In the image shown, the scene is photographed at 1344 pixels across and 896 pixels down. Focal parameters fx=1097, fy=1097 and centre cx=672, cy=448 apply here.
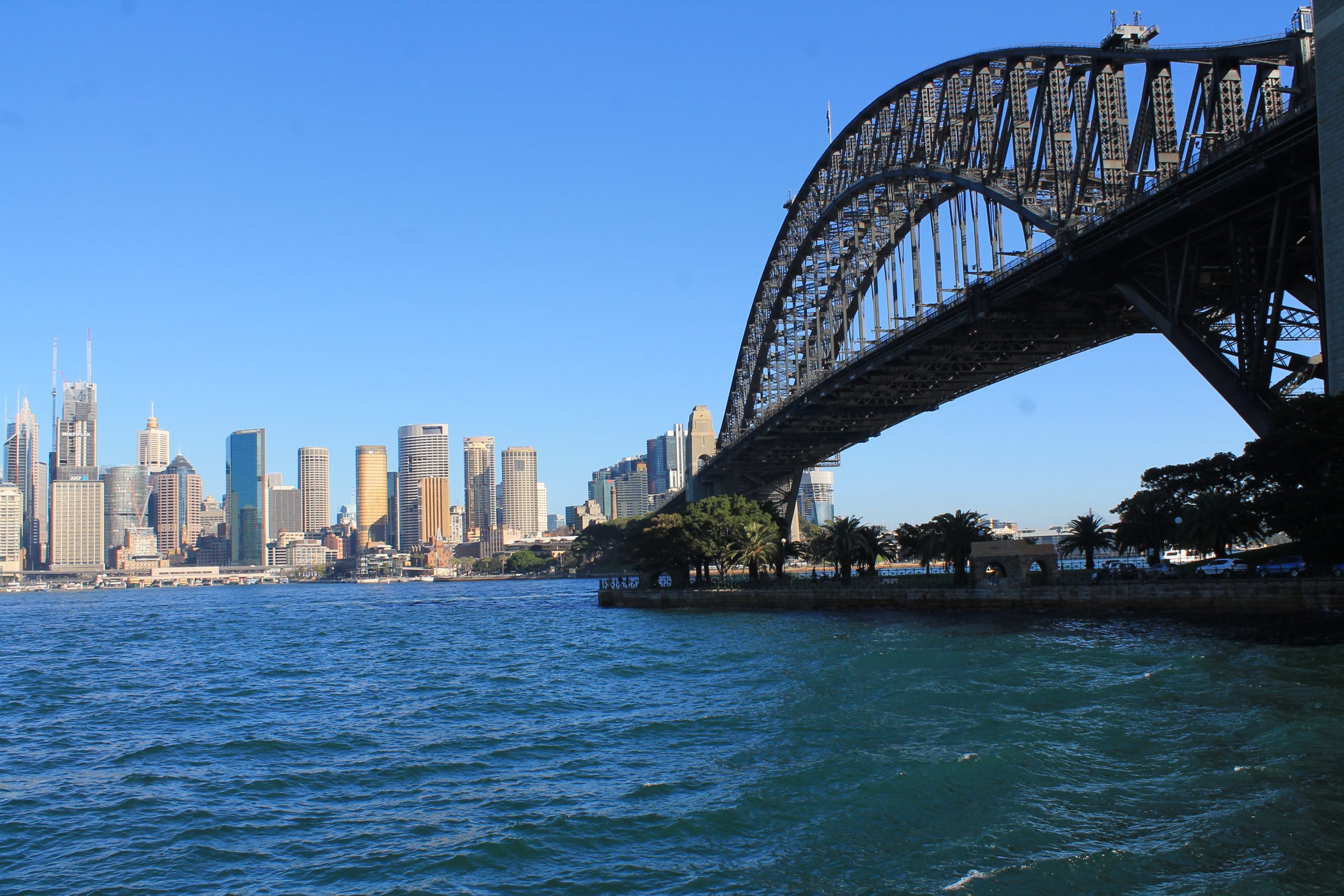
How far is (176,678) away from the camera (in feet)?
149

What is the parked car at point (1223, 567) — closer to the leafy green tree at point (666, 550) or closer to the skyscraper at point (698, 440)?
the leafy green tree at point (666, 550)

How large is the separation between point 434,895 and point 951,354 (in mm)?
60800

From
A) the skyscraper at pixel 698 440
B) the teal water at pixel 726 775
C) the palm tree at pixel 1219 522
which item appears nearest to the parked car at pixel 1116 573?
the palm tree at pixel 1219 522

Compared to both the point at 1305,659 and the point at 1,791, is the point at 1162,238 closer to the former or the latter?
the point at 1305,659

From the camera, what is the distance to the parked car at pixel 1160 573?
162 ft

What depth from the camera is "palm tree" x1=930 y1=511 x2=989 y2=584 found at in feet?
218

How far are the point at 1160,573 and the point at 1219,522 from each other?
5524mm

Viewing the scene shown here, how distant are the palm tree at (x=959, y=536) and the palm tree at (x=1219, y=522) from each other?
679 inches

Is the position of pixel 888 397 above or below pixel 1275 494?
above

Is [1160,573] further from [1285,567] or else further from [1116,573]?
[1285,567]

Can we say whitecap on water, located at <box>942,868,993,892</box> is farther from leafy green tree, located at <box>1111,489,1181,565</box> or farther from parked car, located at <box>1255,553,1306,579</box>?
leafy green tree, located at <box>1111,489,1181,565</box>

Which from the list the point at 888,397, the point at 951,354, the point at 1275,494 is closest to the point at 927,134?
Answer: the point at 951,354

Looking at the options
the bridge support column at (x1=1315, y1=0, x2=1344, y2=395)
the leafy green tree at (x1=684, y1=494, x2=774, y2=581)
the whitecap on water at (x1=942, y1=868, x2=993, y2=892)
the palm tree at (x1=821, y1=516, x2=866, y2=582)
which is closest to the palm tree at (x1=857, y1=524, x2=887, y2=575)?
the palm tree at (x1=821, y1=516, x2=866, y2=582)

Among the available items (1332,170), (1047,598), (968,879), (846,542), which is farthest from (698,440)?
(968,879)
